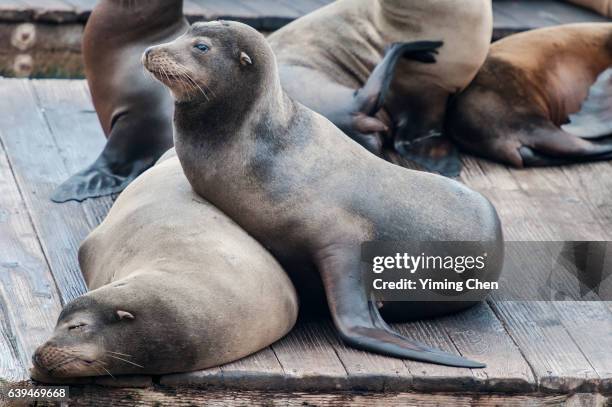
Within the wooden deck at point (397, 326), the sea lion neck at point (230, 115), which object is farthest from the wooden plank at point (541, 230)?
the sea lion neck at point (230, 115)

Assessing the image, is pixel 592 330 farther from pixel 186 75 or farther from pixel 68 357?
pixel 68 357

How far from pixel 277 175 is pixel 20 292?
974 millimetres

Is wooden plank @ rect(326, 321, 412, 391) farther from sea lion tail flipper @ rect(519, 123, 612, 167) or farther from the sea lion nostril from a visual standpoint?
sea lion tail flipper @ rect(519, 123, 612, 167)

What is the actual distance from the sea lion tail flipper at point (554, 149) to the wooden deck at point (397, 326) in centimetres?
5

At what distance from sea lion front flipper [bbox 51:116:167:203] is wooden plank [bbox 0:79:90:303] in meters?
0.18

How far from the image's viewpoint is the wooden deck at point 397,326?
4.22 m

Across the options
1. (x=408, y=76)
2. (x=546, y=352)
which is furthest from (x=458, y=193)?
(x=408, y=76)

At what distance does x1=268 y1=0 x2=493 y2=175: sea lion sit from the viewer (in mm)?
5855

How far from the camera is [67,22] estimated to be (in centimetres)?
780

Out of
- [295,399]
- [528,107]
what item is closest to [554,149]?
[528,107]

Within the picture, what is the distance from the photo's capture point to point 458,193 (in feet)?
15.6

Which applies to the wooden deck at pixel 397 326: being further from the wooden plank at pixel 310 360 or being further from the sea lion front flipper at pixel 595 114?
the sea lion front flipper at pixel 595 114

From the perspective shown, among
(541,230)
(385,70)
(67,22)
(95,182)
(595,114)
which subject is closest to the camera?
(541,230)

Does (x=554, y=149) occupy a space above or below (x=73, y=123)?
above
